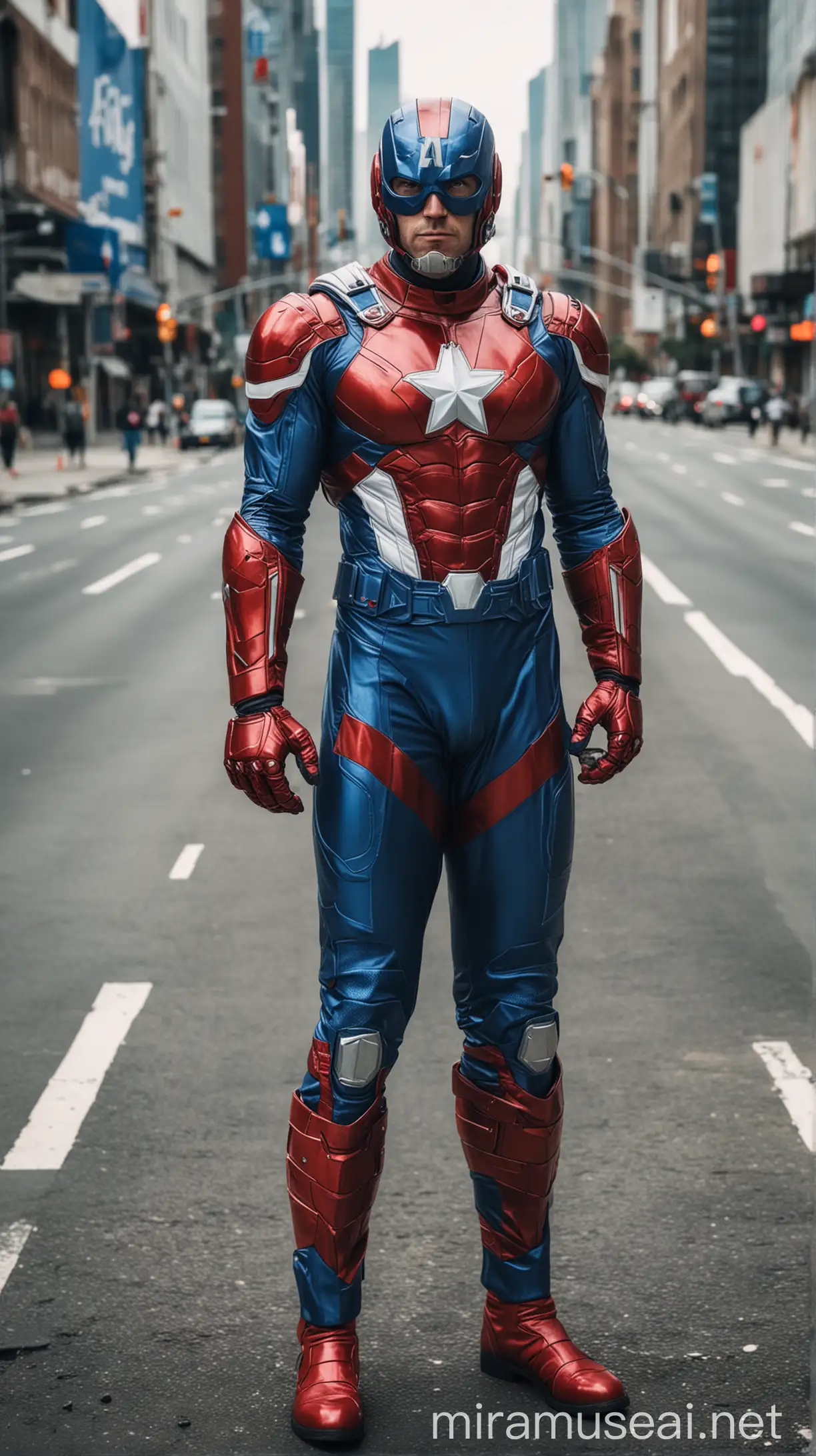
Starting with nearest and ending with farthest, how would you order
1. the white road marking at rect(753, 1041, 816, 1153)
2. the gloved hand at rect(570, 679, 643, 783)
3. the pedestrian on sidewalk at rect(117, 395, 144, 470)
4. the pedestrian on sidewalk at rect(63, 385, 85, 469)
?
the gloved hand at rect(570, 679, 643, 783) → the white road marking at rect(753, 1041, 816, 1153) → the pedestrian on sidewalk at rect(63, 385, 85, 469) → the pedestrian on sidewalk at rect(117, 395, 144, 470)

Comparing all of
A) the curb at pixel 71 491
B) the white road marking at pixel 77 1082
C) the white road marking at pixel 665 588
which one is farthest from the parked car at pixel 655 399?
the white road marking at pixel 77 1082

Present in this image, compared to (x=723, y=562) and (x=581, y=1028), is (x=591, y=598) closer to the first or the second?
(x=581, y=1028)

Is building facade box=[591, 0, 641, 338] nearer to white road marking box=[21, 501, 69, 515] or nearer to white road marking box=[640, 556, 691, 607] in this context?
white road marking box=[21, 501, 69, 515]

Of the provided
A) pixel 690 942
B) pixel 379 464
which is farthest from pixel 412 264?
pixel 690 942

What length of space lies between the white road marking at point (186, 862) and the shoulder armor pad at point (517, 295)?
4647mm

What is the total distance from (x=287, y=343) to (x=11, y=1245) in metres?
2.11

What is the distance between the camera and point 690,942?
6.80 metres

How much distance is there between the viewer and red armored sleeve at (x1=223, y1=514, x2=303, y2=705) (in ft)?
11.4

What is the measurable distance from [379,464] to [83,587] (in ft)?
56.5

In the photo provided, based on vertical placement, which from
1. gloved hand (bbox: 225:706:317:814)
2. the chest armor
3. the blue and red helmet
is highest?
the blue and red helmet

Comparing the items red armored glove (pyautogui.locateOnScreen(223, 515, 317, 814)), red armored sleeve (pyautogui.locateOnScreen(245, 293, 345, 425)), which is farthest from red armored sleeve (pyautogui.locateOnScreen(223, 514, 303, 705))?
red armored sleeve (pyautogui.locateOnScreen(245, 293, 345, 425))

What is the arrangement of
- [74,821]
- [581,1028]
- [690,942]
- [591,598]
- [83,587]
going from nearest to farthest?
[591,598]
[581,1028]
[690,942]
[74,821]
[83,587]

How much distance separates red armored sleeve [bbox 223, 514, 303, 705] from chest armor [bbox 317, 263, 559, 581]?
20 cm

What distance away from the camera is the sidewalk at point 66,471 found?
120 feet
